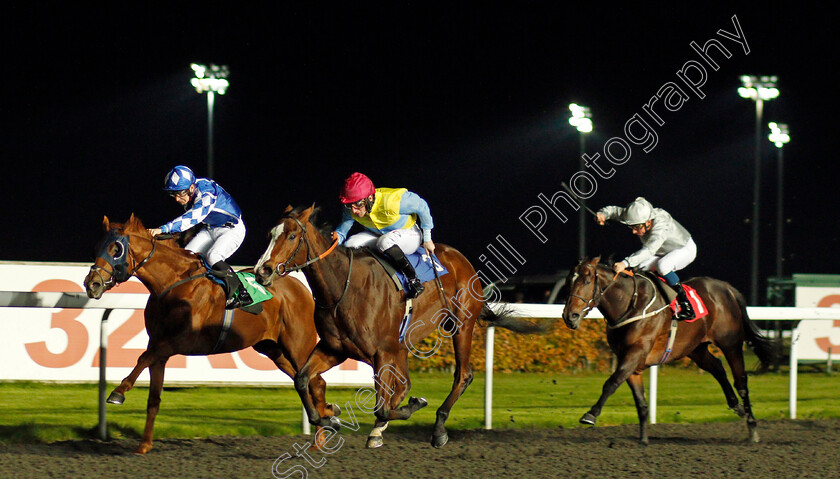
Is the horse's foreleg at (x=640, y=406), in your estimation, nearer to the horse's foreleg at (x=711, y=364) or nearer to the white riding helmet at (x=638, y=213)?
the horse's foreleg at (x=711, y=364)

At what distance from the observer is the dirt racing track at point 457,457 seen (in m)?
4.46

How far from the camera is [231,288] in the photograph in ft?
18.1

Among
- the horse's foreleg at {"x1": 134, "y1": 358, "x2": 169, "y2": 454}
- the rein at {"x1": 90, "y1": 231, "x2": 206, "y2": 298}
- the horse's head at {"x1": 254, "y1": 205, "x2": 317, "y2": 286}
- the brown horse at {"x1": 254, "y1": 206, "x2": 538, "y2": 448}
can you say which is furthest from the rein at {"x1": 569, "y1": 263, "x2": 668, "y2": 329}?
the horse's foreleg at {"x1": 134, "y1": 358, "x2": 169, "y2": 454}

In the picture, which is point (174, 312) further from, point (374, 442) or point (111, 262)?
point (374, 442)

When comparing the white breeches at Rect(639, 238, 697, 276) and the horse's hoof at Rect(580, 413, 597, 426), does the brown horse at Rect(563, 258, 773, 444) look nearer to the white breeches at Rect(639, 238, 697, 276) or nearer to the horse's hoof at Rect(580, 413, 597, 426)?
the horse's hoof at Rect(580, 413, 597, 426)

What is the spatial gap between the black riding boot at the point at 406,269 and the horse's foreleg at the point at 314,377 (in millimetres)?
571

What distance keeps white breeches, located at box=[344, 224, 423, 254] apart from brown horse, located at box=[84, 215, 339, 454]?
2.27 ft

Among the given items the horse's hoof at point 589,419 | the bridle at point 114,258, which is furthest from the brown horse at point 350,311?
the bridle at point 114,258

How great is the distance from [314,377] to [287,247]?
0.89 metres

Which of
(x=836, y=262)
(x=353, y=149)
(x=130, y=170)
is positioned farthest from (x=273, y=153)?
(x=836, y=262)

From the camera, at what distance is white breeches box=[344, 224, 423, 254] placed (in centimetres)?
541

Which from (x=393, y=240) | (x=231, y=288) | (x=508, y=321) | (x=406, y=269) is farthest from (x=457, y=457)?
(x=231, y=288)

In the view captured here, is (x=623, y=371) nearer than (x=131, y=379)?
No

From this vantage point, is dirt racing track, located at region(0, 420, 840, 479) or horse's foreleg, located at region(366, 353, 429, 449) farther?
horse's foreleg, located at region(366, 353, 429, 449)
